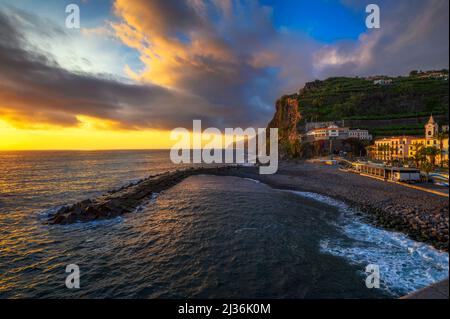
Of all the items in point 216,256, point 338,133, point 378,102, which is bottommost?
point 216,256

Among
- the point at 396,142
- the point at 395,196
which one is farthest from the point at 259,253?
the point at 396,142

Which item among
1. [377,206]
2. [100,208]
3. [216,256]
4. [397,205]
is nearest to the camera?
[216,256]

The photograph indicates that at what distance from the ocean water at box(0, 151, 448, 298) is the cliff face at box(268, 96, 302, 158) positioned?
70464 millimetres

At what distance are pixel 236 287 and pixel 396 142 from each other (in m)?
61.6

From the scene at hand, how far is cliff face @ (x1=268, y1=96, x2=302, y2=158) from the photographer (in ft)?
296

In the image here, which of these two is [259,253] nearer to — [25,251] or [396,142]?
[25,251]

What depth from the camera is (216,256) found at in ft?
42.7

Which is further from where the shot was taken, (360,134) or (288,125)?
(288,125)

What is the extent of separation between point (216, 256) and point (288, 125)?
374ft

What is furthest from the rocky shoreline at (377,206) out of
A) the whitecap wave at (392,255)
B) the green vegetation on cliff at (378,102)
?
the green vegetation on cliff at (378,102)

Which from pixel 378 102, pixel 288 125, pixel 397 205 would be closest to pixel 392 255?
pixel 397 205

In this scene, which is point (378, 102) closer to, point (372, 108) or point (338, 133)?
point (372, 108)

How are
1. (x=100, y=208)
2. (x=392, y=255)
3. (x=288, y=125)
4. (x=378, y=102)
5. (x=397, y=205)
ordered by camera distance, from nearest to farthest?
1. (x=392, y=255)
2. (x=397, y=205)
3. (x=100, y=208)
4. (x=378, y=102)
5. (x=288, y=125)
